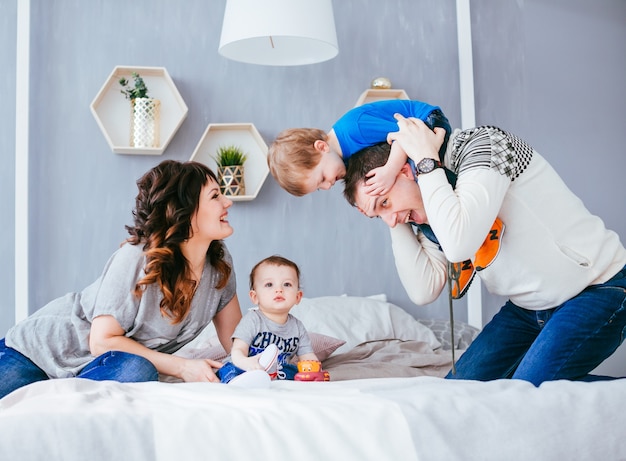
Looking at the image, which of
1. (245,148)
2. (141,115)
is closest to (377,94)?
(245,148)

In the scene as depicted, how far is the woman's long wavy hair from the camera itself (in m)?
1.86

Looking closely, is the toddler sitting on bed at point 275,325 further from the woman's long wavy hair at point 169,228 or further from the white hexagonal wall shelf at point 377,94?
the white hexagonal wall shelf at point 377,94

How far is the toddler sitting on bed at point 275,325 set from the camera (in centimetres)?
203

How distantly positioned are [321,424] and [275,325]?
112 centimetres

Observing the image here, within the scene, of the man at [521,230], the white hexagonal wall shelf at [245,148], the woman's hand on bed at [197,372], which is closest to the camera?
the man at [521,230]

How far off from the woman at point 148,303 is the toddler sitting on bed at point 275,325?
122 millimetres

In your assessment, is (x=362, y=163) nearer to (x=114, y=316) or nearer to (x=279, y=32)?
(x=114, y=316)

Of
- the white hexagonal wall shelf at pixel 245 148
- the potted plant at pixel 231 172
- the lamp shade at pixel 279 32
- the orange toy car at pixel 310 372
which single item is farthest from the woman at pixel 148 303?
the white hexagonal wall shelf at pixel 245 148

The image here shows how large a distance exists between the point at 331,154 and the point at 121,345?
724 mm

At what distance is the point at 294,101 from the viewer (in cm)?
345

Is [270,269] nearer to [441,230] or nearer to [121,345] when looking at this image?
[121,345]

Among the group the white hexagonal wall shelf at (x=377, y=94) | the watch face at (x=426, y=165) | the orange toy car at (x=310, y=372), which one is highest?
the white hexagonal wall shelf at (x=377, y=94)

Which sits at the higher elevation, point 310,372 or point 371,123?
point 371,123

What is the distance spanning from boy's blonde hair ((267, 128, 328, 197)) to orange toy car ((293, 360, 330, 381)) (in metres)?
0.48
